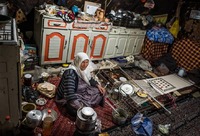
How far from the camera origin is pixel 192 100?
420 centimetres

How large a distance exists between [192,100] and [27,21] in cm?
454

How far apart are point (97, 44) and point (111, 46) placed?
1.93 ft

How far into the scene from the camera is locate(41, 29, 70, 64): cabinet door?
12.0 feet

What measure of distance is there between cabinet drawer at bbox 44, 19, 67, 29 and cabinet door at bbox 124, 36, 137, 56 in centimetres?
235

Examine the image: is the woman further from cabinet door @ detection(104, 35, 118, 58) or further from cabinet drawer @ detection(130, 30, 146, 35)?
cabinet drawer @ detection(130, 30, 146, 35)

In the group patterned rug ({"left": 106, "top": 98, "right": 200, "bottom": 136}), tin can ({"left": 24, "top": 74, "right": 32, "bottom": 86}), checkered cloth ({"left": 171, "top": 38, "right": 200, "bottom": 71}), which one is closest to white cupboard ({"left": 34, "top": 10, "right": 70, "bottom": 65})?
tin can ({"left": 24, "top": 74, "right": 32, "bottom": 86})

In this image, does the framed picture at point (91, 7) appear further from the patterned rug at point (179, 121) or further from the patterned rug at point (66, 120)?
the patterned rug at point (179, 121)

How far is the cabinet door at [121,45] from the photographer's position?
16.7 ft

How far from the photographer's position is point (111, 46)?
4.95 metres

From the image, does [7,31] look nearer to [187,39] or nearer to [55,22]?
[55,22]

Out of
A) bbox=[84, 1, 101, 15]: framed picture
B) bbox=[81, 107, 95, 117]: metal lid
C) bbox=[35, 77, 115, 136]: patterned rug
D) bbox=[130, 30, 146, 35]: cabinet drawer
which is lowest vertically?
bbox=[35, 77, 115, 136]: patterned rug

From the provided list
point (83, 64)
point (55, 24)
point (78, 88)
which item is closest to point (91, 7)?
point (55, 24)

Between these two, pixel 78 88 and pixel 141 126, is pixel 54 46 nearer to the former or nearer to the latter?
pixel 78 88

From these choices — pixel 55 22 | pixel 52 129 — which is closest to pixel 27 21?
pixel 55 22
